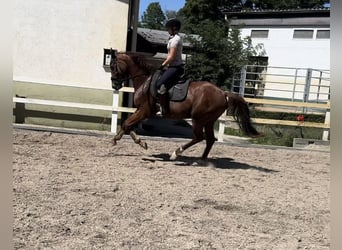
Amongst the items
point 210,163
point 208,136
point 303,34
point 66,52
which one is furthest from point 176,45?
point 303,34

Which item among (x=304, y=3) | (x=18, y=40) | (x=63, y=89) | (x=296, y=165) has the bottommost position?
(x=296, y=165)

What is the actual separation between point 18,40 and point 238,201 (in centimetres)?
679

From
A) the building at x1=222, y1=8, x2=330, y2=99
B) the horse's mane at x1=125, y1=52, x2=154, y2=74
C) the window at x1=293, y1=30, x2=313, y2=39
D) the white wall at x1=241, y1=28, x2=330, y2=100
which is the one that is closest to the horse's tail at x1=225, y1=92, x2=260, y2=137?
the horse's mane at x1=125, y1=52, x2=154, y2=74

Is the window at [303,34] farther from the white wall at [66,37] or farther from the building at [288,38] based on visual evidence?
the white wall at [66,37]

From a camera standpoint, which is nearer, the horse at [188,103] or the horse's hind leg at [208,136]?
the horse at [188,103]

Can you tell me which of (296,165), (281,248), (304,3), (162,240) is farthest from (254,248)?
(304,3)

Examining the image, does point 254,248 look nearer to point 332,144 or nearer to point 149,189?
point 149,189

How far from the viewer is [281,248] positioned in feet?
10.2

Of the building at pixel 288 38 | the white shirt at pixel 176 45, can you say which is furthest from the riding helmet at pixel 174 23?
the building at pixel 288 38

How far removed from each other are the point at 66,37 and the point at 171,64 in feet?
13.0

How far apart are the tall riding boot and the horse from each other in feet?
0.19

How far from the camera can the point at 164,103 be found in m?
6.21

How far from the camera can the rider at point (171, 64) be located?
5816 millimetres

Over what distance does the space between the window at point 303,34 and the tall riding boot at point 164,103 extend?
14.4 m
